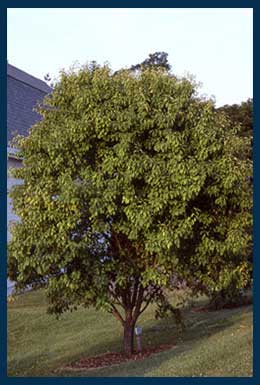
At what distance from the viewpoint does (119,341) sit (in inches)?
500

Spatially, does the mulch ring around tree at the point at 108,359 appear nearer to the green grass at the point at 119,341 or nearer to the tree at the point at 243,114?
the green grass at the point at 119,341

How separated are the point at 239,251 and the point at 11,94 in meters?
10.3

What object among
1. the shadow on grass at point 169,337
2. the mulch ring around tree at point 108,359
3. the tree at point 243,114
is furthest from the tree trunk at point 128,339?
the tree at point 243,114

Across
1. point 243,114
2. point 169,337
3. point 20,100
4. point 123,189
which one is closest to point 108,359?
point 169,337

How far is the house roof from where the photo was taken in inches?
699

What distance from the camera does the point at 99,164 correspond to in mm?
9711

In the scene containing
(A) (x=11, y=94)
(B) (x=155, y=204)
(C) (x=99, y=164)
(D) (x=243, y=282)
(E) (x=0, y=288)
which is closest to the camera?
(E) (x=0, y=288)

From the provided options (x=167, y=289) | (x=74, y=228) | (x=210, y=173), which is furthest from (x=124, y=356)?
(x=210, y=173)

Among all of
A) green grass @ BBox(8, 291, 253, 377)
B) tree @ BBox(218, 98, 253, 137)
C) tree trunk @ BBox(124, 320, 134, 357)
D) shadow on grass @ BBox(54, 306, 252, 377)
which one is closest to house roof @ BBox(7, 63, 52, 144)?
green grass @ BBox(8, 291, 253, 377)

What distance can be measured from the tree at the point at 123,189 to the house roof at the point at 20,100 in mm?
Result: 7514

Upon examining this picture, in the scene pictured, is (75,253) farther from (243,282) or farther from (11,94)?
(11,94)

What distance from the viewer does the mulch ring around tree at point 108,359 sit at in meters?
10.5

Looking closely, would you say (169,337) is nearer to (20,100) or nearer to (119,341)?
(119,341)

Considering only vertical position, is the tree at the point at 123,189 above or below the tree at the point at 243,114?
below
